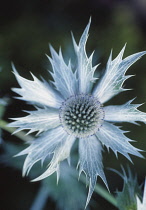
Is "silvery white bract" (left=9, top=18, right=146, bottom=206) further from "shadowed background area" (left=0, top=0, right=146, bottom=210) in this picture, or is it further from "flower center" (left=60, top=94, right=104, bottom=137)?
"shadowed background area" (left=0, top=0, right=146, bottom=210)

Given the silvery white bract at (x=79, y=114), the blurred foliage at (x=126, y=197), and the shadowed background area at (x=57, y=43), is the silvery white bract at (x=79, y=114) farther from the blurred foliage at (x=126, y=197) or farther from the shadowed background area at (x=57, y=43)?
the shadowed background area at (x=57, y=43)

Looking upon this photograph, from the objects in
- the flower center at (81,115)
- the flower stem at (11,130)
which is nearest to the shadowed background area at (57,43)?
the flower stem at (11,130)

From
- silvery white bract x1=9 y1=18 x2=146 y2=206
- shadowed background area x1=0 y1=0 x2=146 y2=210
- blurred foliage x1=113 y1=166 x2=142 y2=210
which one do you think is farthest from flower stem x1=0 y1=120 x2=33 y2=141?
blurred foliage x1=113 y1=166 x2=142 y2=210

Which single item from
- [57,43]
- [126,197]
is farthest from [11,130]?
[57,43]

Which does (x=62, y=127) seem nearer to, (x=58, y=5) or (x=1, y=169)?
(x=1, y=169)

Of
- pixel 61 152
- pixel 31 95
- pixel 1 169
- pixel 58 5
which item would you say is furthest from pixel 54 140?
pixel 58 5

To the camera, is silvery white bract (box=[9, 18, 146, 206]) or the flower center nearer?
silvery white bract (box=[9, 18, 146, 206])

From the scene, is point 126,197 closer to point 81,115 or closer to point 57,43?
point 81,115
